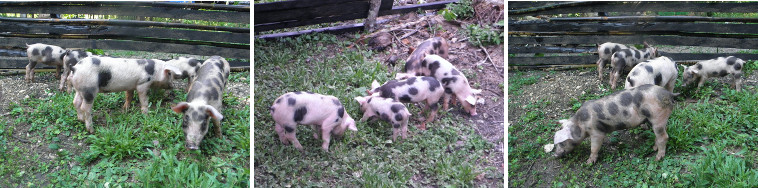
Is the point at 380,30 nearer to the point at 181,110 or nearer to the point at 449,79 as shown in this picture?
the point at 449,79

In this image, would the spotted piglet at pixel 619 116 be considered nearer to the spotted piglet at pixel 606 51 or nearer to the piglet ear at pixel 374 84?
the spotted piglet at pixel 606 51

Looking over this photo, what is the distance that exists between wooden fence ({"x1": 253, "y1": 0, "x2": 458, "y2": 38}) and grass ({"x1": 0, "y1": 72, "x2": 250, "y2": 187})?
383 millimetres

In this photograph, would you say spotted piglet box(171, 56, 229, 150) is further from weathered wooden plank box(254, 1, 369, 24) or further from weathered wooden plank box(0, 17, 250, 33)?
weathered wooden plank box(254, 1, 369, 24)

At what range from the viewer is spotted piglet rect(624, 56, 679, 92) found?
3422 mm

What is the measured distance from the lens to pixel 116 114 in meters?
3.08

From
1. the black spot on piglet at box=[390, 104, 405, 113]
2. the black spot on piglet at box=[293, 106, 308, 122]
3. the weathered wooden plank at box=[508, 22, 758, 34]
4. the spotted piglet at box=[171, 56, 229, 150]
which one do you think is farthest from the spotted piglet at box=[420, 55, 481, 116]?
the spotted piglet at box=[171, 56, 229, 150]

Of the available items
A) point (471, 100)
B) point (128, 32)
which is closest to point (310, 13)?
point (471, 100)

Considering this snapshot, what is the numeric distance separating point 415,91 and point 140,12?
1.42 metres

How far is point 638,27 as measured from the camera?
347 cm

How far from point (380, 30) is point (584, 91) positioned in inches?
60.2

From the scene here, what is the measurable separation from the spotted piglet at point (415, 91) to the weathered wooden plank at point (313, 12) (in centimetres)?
37

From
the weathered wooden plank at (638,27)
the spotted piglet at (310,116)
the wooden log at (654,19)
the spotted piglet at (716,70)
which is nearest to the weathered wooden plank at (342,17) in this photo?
the spotted piglet at (310,116)

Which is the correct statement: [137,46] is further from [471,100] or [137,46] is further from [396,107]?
[471,100]

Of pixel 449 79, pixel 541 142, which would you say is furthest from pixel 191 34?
pixel 541 142
